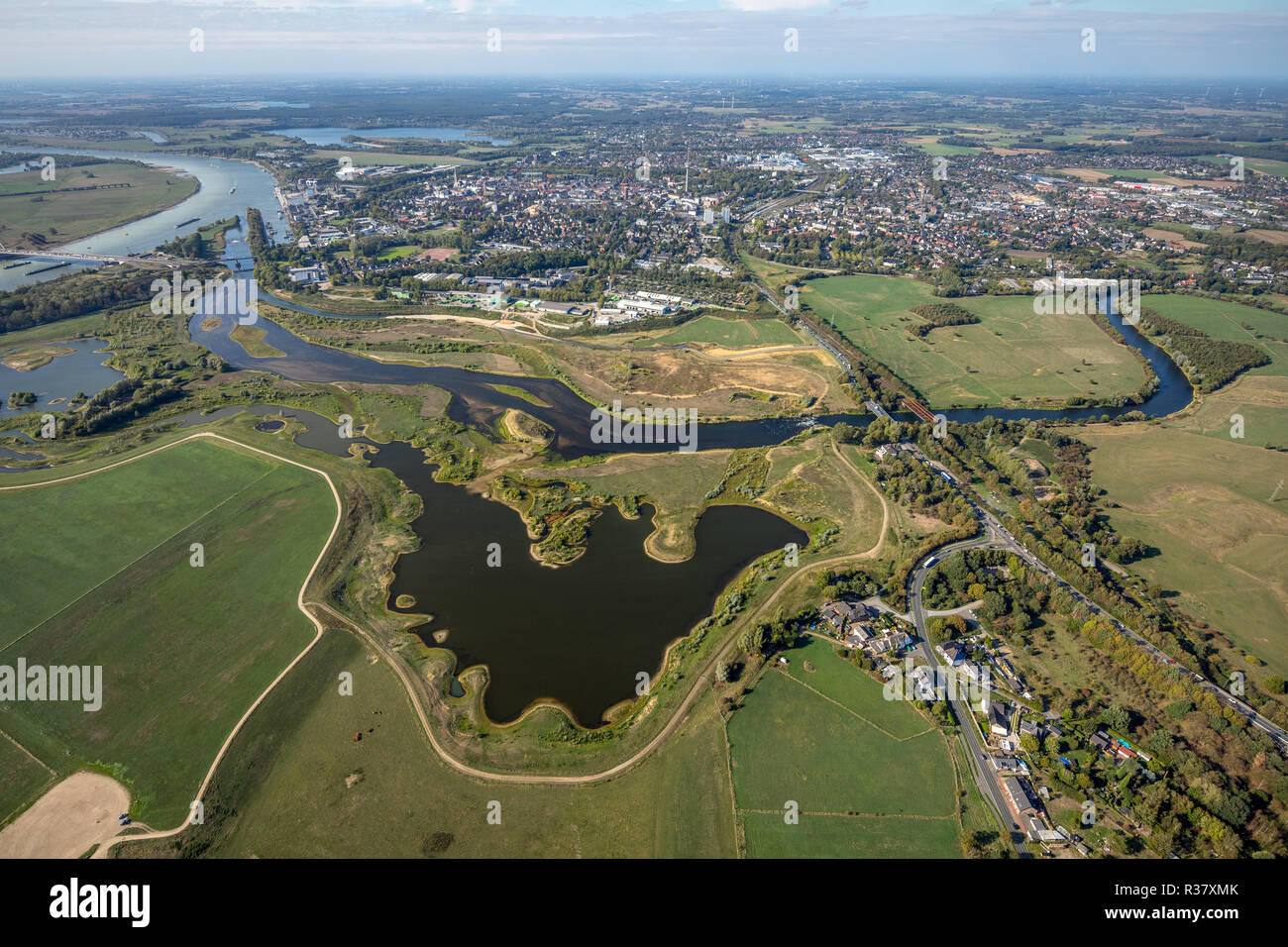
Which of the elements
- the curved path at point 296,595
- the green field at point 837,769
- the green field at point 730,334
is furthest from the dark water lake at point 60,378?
the green field at point 837,769

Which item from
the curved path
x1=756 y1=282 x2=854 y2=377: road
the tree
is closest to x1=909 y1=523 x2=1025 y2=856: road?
the tree

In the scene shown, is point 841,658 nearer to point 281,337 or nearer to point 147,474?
point 147,474

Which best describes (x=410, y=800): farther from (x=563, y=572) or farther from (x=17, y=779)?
(x=17, y=779)

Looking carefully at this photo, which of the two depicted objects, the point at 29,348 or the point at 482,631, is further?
the point at 29,348

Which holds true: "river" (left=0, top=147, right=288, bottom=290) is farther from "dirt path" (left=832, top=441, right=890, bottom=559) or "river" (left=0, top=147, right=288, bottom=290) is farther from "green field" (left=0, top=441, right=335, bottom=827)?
"dirt path" (left=832, top=441, right=890, bottom=559)

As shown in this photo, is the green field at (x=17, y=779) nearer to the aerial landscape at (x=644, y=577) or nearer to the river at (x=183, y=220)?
the aerial landscape at (x=644, y=577)

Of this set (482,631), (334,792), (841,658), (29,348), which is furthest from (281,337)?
(841,658)

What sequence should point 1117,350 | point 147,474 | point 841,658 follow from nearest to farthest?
point 841,658, point 147,474, point 1117,350
